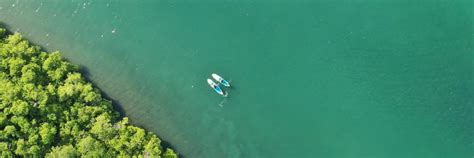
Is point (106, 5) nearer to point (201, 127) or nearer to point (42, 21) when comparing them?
point (42, 21)

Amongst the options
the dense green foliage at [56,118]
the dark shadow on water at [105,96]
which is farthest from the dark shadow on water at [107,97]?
the dense green foliage at [56,118]

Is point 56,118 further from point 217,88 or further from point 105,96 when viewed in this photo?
point 217,88

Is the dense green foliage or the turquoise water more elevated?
the turquoise water

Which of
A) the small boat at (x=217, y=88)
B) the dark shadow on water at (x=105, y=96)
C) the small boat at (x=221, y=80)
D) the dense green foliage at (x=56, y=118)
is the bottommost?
the dense green foliage at (x=56, y=118)

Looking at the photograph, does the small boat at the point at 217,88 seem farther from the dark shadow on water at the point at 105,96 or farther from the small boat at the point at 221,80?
the dark shadow on water at the point at 105,96

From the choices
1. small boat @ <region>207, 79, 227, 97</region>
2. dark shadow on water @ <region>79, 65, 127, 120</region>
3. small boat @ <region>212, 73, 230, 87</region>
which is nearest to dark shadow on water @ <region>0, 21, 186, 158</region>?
dark shadow on water @ <region>79, 65, 127, 120</region>

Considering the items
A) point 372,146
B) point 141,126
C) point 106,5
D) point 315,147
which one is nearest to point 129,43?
point 106,5

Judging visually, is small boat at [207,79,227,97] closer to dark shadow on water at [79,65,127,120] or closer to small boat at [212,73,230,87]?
small boat at [212,73,230,87]
